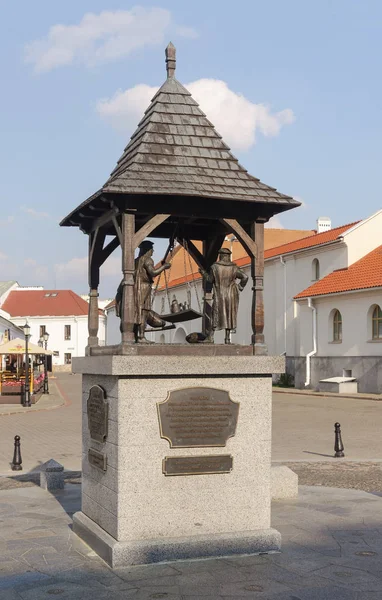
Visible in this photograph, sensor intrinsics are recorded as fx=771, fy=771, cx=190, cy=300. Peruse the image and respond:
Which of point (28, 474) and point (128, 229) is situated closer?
point (128, 229)

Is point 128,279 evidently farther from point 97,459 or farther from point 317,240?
point 317,240

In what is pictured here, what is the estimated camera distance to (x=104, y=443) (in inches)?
307

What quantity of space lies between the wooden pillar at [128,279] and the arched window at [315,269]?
3907cm

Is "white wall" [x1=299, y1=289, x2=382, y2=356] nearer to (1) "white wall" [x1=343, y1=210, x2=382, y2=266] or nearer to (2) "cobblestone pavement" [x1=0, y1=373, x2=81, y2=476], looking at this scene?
(1) "white wall" [x1=343, y1=210, x2=382, y2=266]

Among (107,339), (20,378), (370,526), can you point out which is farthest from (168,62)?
(107,339)

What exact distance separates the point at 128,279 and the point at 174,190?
1.01 metres

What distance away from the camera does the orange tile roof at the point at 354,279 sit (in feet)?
126

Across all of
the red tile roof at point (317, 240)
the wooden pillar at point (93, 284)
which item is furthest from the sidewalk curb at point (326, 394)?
the wooden pillar at point (93, 284)

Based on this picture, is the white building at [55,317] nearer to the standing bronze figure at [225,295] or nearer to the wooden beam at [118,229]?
the standing bronze figure at [225,295]

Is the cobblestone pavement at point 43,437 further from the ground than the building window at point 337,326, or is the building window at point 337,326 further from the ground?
the building window at point 337,326

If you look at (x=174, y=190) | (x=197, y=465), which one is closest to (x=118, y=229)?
(x=174, y=190)

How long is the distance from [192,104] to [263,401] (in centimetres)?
354

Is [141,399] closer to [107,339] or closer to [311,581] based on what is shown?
[311,581]

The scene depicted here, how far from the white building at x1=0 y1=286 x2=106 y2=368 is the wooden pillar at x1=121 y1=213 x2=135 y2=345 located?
3405 inches
